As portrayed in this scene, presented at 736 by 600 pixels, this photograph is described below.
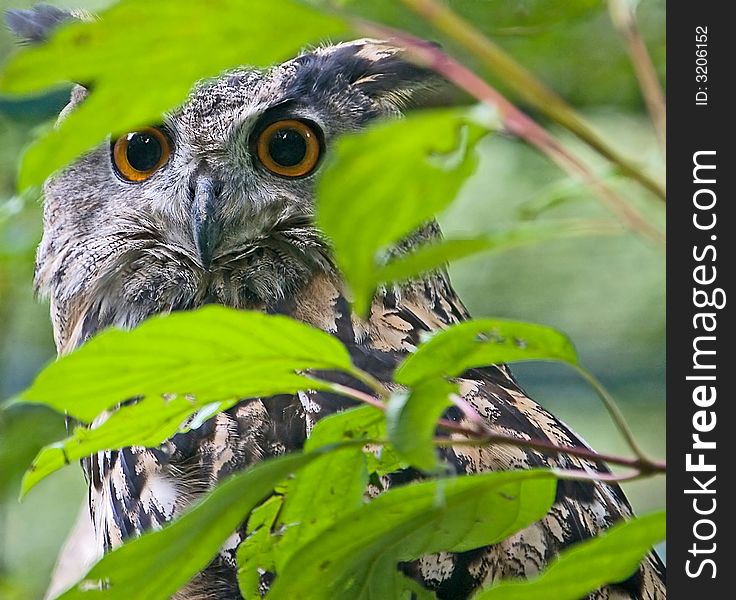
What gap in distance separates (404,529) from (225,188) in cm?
82

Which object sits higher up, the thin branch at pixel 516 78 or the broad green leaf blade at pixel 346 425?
the thin branch at pixel 516 78

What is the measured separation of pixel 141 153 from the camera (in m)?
1.36

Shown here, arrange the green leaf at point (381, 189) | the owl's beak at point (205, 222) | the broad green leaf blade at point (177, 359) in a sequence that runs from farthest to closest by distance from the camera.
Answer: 1. the owl's beak at point (205, 222)
2. the broad green leaf blade at point (177, 359)
3. the green leaf at point (381, 189)

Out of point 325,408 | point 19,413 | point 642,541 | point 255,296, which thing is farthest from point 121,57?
point 19,413

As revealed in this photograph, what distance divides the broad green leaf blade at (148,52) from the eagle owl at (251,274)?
2.54 ft

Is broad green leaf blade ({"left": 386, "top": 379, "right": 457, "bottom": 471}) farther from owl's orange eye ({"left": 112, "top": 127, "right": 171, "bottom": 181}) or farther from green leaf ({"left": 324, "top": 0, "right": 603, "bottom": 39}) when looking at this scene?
owl's orange eye ({"left": 112, "top": 127, "right": 171, "bottom": 181})

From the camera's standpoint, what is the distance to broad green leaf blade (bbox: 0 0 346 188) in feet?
1.30

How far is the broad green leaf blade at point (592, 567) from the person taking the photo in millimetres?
499

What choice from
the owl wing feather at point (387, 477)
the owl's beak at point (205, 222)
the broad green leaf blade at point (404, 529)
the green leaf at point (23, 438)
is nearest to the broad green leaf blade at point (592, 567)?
the broad green leaf blade at point (404, 529)

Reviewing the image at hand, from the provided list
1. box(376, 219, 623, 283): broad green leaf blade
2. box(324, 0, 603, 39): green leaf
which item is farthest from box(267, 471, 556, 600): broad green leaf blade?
box(324, 0, 603, 39): green leaf

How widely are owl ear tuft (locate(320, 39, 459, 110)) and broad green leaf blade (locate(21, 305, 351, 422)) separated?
92 centimetres

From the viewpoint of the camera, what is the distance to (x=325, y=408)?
1.17 metres
